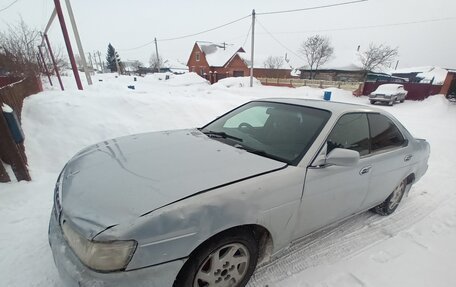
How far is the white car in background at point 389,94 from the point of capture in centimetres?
1611

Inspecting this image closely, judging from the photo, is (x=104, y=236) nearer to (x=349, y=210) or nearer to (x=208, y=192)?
(x=208, y=192)

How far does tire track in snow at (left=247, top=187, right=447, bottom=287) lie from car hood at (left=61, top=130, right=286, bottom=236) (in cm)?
102

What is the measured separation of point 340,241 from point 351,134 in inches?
46.5

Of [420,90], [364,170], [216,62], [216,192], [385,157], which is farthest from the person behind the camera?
[216,62]

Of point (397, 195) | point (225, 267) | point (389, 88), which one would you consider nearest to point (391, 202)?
point (397, 195)

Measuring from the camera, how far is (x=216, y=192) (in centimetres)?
160

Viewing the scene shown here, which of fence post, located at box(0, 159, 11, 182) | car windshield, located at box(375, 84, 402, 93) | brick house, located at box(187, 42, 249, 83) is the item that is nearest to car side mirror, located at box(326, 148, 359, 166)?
fence post, located at box(0, 159, 11, 182)

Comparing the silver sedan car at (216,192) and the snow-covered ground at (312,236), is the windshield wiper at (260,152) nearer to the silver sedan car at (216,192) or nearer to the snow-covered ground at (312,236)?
the silver sedan car at (216,192)

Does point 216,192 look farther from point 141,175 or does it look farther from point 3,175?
point 3,175

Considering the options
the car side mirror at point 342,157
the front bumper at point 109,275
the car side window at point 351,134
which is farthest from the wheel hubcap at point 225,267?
the car side window at point 351,134

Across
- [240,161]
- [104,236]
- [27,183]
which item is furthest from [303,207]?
[27,183]

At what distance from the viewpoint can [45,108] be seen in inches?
209

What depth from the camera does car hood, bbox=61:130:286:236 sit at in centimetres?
147

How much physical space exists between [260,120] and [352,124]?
3.20 ft
